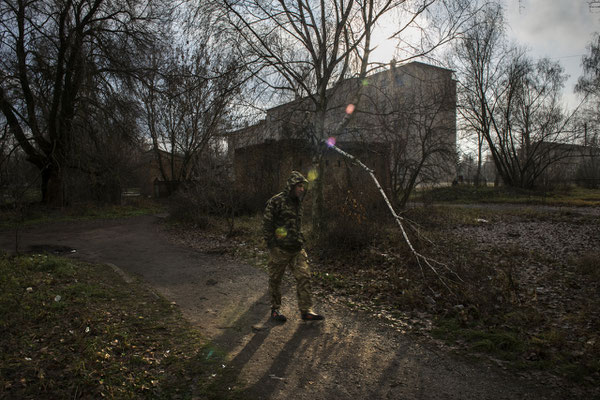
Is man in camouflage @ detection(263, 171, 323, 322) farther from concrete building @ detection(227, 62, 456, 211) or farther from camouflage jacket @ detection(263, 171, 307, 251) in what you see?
concrete building @ detection(227, 62, 456, 211)

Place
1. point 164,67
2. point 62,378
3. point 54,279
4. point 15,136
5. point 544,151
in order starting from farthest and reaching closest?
point 544,151
point 15,136
point 164,67
point 54,279
point 62,378

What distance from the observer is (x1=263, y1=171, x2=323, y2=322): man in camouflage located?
5.53 meters

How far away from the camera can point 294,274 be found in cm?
561

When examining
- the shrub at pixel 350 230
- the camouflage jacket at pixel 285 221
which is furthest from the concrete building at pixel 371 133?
the camouflage jacket at pixel 285 221

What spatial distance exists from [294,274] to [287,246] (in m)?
0.44

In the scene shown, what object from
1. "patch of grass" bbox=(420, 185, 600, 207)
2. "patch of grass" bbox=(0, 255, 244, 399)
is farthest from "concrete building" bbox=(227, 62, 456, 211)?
"patch of grass" bbox=(420, 185, 600, 207)

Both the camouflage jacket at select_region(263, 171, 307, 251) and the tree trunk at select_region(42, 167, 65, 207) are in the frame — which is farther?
the tree trunk at select_region(42, 167, 65, 207)

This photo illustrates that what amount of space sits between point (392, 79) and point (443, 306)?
780 cm

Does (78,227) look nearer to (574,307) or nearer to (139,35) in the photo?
(139,35)

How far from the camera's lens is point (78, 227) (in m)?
16.2

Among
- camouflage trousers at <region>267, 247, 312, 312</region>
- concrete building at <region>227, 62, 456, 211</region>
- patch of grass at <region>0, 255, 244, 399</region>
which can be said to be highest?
concrete building at <region>227, 62, 456, 211</region>

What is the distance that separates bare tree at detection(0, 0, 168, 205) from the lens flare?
13458mm

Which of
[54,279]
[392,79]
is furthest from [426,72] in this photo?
[54,279]

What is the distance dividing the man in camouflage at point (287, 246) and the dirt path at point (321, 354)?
0.31m
